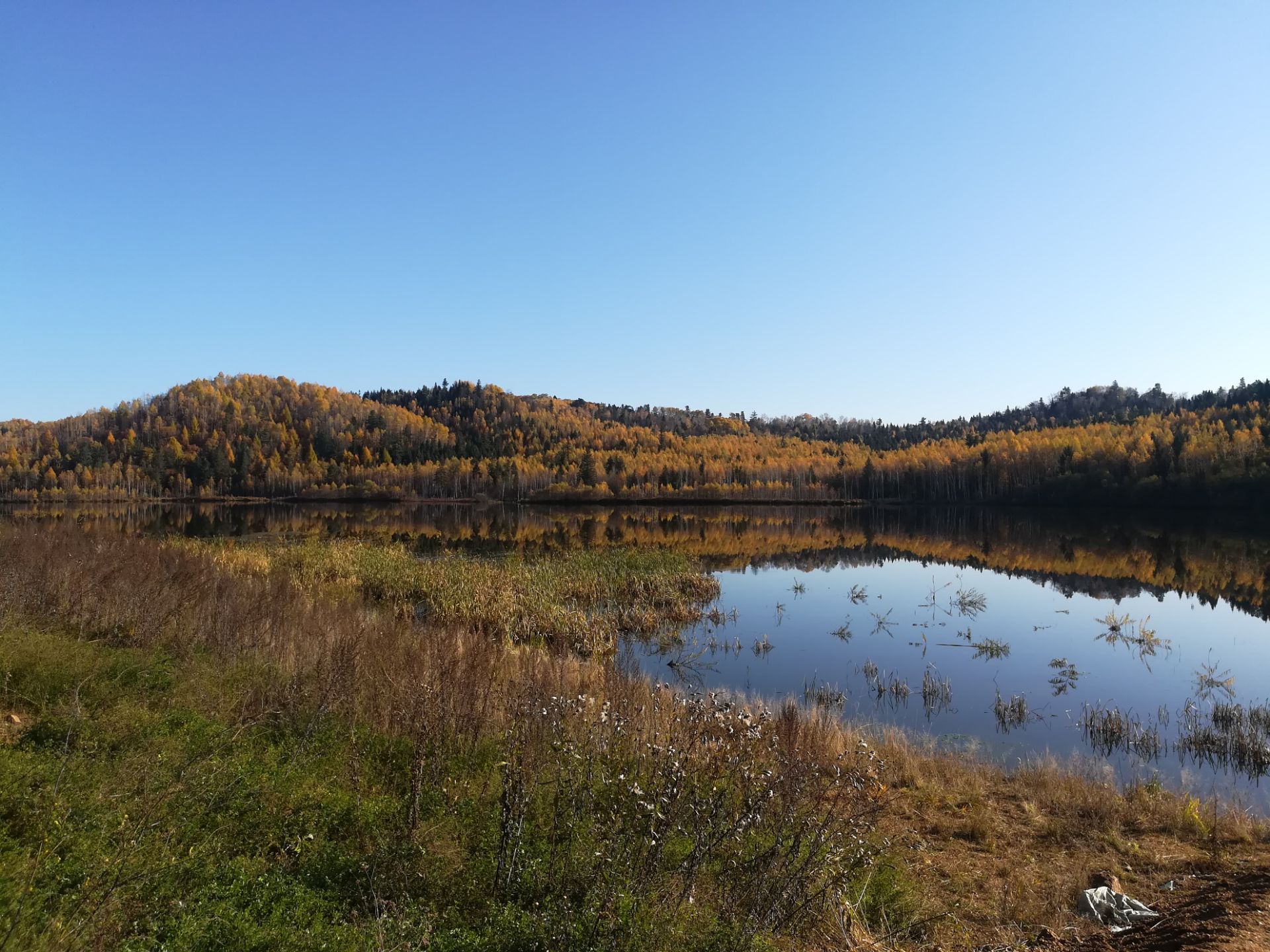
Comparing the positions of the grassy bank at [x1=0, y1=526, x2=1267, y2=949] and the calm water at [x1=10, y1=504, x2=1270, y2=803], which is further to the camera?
the calm water at [x1=10, y1=504, x2=1270, y2=803]

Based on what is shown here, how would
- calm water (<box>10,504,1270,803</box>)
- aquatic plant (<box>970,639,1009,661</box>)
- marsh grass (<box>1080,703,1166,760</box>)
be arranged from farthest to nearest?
aquatic plant (<box>970,639,1009,661</box>), calm water (<box>10,504,1270,803</box>), marsh grass (<box>1080,703,1166,760</box>)

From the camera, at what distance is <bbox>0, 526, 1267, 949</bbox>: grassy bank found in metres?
4.45

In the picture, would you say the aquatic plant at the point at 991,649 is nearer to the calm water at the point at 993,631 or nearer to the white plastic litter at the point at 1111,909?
the calm water at the point at 993,631

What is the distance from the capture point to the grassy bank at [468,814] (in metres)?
4.45

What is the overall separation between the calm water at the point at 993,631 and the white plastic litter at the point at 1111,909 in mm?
6028

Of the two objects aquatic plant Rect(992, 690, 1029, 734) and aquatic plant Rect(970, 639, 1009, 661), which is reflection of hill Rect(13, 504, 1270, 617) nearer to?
aquatic plant Rect(970, 639, 1009, 661)

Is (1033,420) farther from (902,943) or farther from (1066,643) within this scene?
(902,943)

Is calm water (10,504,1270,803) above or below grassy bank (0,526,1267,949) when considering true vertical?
below

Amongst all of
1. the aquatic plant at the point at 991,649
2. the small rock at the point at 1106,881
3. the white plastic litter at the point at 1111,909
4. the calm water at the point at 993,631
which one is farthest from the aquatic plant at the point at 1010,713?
the white plastic litter at the point at 1111,909

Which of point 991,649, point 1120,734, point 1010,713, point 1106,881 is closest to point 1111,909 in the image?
point 1106,881

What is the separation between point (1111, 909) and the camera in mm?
5633

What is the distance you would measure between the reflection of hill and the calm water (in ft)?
1.04

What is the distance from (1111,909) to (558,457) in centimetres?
15638

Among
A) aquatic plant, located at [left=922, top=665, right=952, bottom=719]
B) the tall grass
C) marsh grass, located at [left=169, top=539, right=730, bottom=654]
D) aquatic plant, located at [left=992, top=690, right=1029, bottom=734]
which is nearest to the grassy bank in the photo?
the tall grass
